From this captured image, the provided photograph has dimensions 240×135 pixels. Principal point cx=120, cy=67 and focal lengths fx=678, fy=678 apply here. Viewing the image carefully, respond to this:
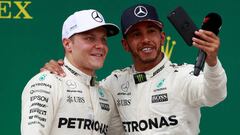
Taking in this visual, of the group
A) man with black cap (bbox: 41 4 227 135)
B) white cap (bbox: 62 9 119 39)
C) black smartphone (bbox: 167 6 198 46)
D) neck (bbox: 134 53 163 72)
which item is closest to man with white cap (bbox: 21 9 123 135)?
white cap (bbox: 62 9 119 39)

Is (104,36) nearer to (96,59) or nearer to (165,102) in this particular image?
(96,59)

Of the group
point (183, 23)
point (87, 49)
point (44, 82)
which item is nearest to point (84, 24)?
point (87, 49)

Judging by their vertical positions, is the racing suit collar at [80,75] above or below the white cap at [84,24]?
below

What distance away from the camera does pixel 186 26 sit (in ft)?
9.99

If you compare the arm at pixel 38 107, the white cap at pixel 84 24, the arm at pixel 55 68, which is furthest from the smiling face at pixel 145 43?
the arm at pixel 38 107

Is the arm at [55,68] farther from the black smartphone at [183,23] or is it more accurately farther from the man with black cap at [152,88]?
the black smartphone at [183,23]

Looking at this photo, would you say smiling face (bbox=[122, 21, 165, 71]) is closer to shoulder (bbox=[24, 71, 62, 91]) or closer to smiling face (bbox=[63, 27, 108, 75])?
smiling face (bbox=[63, 27, 108, 75])

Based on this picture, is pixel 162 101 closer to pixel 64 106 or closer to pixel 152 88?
pixel 152 88

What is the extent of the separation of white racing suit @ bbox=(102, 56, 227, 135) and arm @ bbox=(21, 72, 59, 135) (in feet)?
1.57

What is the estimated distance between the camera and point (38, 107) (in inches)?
127

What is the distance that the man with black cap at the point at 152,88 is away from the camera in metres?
3.45

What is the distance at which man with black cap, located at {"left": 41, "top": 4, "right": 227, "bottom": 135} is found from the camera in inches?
136

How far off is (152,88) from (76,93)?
42 cm

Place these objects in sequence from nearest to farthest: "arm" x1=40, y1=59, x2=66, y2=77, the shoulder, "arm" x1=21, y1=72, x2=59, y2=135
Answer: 1. "arm" x1=21, y1=72, x2=59, y2=135
2. the shoulder
3. "arm" x1=40, y1=59, x2=66, y2=77
